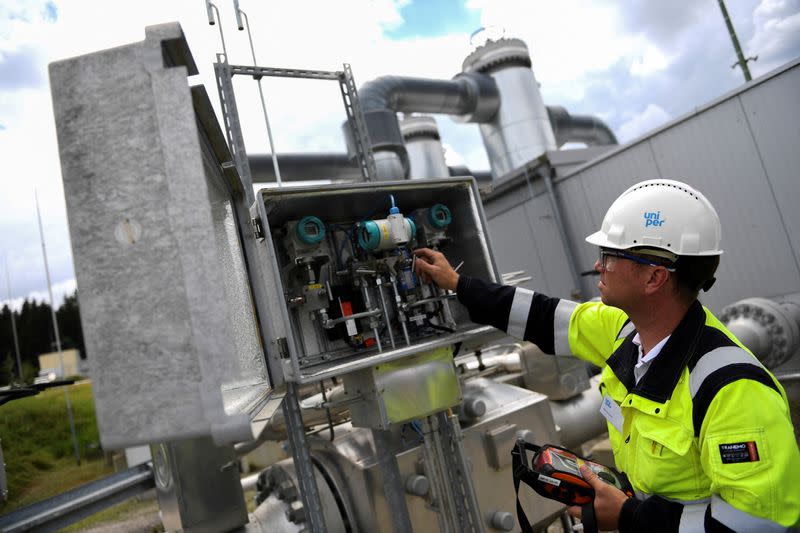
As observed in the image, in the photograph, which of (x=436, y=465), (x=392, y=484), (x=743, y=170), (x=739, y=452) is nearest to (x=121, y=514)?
(x=392, y=484)

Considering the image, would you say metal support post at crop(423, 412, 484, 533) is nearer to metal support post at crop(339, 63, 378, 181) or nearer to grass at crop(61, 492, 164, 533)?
metal support post at crop(339, 63, 378, 181)

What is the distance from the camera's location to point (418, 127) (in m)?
7.98

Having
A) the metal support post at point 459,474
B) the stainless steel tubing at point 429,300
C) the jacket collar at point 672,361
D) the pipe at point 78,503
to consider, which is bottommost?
the metal support post at point 459,474

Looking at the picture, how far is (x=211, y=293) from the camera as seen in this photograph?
925 mm

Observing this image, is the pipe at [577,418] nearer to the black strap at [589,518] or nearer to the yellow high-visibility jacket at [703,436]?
the yellow high-visibility jacket at [703,436]

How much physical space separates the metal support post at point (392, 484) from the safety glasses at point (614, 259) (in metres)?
1.15

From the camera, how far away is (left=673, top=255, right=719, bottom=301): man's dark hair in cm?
135

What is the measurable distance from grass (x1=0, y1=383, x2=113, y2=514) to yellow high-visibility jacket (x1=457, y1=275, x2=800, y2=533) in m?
6.05

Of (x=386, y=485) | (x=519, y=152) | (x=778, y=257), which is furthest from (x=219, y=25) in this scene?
(x=519, y=152)

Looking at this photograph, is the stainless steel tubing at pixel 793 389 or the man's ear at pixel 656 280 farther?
the stainless steel tubing at pixel 793 389

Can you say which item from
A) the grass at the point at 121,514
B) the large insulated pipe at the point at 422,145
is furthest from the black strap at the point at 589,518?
the large insulated pipe at the point at 422,145

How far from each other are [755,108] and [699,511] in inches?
149

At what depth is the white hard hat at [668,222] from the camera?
4.36 ft

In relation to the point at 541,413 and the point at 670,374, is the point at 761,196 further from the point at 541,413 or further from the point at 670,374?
the point at 670,374
